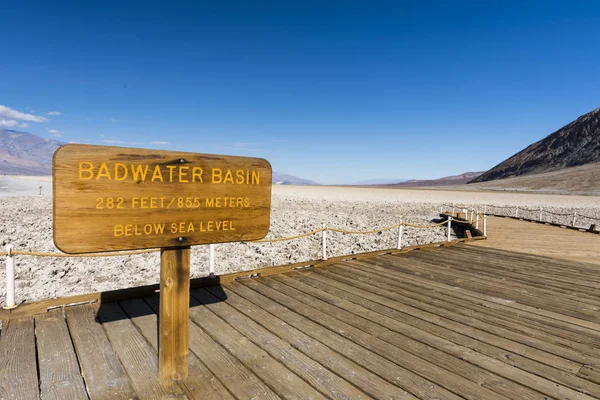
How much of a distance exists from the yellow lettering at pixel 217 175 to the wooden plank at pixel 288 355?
1898mm

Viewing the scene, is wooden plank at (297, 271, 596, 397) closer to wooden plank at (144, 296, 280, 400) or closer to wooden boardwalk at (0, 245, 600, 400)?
wooden boardwalk at (0, 245, 600, 400)

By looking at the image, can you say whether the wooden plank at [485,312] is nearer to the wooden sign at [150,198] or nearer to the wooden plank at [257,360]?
the wooden plank at [257,360]

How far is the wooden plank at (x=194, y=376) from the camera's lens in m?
2.91

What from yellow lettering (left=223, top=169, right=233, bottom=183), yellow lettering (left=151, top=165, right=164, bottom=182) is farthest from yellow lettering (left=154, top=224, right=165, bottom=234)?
yellow lettering (left=223, top=169, right=233, bottom=183)

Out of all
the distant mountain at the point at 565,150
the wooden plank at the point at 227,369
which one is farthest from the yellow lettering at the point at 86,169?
the distant mountain at the point at 565,150

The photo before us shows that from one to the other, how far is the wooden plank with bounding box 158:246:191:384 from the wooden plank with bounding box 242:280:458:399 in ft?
5.19

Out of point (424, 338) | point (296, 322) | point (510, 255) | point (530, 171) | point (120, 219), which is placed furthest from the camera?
point (530, 171)

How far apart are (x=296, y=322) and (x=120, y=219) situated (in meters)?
2.58

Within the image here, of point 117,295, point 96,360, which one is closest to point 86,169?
point 96,360

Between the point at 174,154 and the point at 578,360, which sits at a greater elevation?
the point at 174,154

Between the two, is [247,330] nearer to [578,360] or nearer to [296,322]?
[296,322]

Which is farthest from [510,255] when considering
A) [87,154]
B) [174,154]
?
[87,154]

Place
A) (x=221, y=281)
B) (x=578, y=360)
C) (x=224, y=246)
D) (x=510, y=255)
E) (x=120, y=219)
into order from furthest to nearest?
(x=224, y=246), (x=510, y=255), (x=221, y=281), (x=578, y=360), (x=120, y=219)

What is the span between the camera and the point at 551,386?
3.16m
